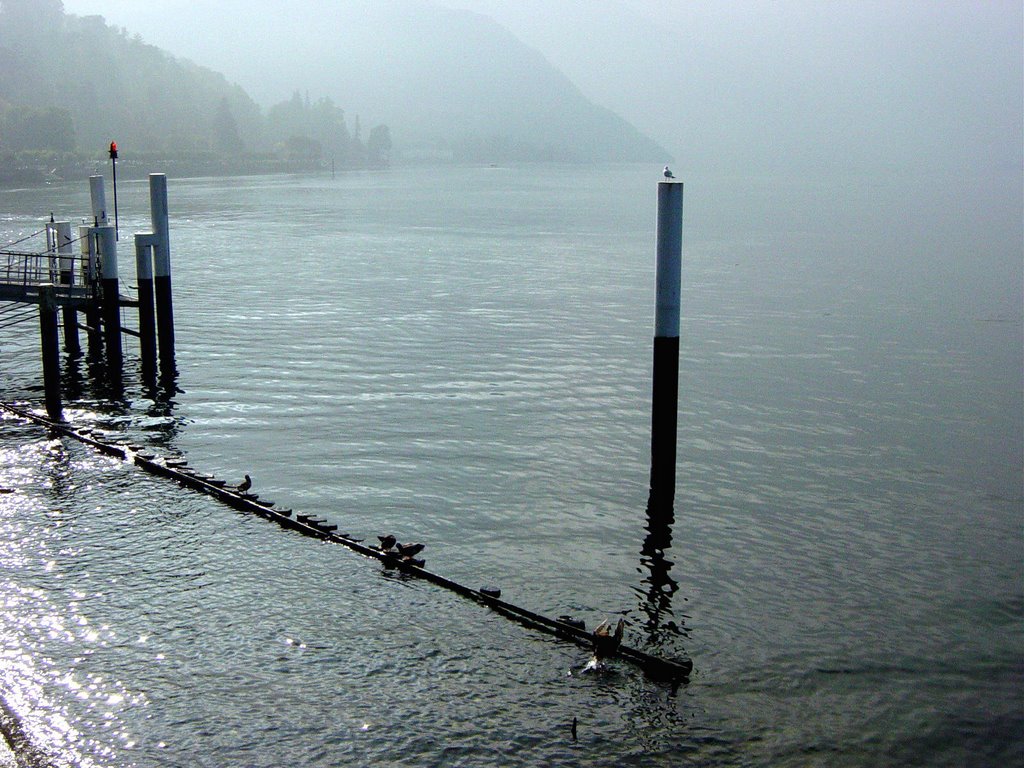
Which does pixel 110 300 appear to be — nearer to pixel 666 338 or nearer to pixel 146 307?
pixel 146 307

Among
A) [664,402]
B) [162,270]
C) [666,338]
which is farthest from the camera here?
[162,270]

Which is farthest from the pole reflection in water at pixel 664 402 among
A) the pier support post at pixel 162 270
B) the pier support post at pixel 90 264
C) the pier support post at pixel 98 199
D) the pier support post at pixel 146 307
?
the pier support post at pixel 98 199

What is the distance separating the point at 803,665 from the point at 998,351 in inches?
1153

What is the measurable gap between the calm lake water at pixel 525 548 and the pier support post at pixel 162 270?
0.96 metres

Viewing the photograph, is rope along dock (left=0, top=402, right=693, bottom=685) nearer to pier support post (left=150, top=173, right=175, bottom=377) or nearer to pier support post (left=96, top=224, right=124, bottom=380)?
pier support post (left=96, top=224, right=124, bottom=380)

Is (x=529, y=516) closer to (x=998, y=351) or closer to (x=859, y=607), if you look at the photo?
(x=859, y=607)

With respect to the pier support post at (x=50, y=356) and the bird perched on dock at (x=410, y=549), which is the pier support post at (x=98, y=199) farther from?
the bird perched on dock at (x=410, y=549)

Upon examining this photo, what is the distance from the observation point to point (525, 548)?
20.9m

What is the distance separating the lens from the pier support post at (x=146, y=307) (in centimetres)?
3375

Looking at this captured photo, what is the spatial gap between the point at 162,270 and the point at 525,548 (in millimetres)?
18614

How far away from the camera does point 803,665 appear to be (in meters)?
16.6

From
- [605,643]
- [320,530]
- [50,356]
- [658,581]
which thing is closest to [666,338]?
[658,581]

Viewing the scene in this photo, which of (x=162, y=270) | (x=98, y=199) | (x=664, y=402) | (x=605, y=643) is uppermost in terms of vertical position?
(x=98, y=199)

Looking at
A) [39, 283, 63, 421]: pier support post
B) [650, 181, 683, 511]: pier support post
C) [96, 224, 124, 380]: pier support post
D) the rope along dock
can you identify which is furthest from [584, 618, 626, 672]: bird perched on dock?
[96, 224, 124, 380]: pier support post
